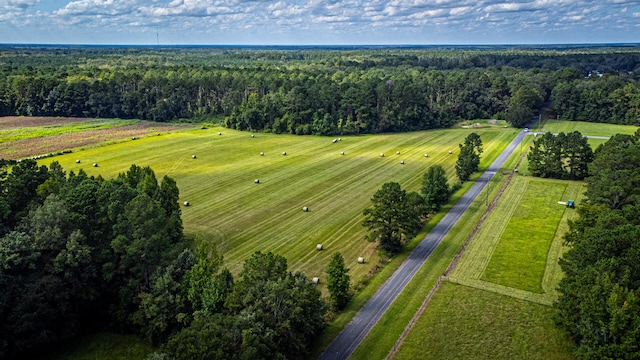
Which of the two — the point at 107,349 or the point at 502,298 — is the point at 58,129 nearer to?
the point at 107,349

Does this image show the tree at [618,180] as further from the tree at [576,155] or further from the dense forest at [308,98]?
the dense forest at [308,98]

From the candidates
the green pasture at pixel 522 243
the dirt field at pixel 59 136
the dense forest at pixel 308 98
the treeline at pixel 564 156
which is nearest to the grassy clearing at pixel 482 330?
the green pasture at pixel 522 243

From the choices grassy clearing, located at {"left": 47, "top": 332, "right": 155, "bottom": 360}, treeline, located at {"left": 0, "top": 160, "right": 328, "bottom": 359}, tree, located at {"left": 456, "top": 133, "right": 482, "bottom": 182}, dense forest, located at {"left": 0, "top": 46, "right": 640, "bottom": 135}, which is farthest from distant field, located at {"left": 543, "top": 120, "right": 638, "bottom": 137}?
grassy clearing, located at {"left": 47, "top": 332, "right": 155, "bottom": 360}

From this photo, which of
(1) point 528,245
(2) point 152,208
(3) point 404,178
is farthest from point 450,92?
(2) point 152,208

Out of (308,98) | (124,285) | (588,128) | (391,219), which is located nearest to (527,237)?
(391,219)

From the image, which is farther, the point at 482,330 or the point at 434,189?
the point at 434,189
